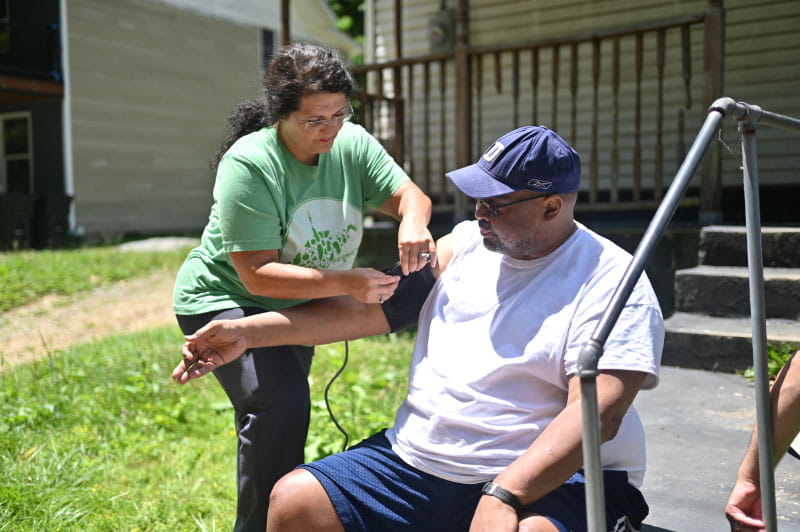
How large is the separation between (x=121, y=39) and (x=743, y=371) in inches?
507

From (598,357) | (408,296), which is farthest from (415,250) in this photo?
(598,357)

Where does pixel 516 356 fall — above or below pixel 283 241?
below

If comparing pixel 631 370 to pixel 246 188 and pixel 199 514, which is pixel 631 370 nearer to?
pixel 246 188

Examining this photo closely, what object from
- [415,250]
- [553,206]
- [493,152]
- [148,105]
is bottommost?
[415,250]

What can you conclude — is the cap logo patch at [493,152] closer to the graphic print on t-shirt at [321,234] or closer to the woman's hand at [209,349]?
the graphic print on t-shirt at [321,234]

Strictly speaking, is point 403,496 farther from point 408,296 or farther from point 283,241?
point 283,241

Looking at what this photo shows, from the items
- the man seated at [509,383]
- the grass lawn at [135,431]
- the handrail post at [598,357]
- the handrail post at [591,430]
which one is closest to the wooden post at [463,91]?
the grass lawn at [135,431]

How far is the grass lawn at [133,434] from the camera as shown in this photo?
2.97m

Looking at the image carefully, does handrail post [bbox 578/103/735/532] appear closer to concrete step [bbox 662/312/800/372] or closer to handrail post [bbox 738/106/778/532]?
handrail post [bbox 738/106/778/532]

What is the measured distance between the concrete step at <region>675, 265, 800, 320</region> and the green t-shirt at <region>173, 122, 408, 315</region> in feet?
8.04

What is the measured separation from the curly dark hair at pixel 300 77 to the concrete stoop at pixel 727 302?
2.44 metres

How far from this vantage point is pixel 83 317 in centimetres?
733

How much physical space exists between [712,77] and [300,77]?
383 cm

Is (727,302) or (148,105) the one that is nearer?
(727,302)
